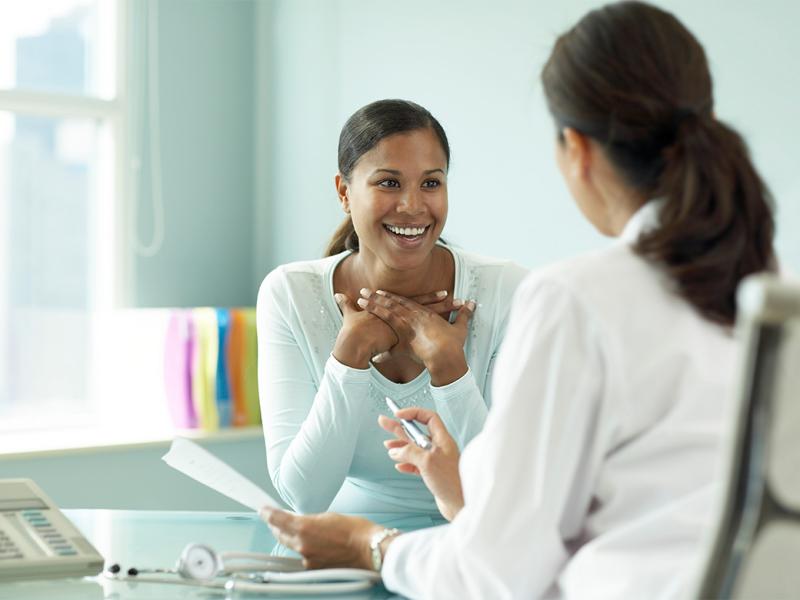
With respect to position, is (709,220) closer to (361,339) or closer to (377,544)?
(377,544)

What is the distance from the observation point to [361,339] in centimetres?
204

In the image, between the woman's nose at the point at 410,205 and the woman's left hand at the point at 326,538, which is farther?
the woman's nose at the point at 410,205

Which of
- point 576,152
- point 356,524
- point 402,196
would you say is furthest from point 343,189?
point 576,152

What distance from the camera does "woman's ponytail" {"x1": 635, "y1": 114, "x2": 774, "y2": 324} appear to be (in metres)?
1.05

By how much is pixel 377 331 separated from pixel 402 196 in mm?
264

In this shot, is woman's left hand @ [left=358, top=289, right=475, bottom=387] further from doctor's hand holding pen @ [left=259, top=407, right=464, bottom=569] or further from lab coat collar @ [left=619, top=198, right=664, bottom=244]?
lab coat collar @ [left=619, top=198, right=664, bottom=244]

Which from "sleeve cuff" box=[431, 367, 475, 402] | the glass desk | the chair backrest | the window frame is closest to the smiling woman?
"sleeve cuff" box=[431, 367, 475, 402]

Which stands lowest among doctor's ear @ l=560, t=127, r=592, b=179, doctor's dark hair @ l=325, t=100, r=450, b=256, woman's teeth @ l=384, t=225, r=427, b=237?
woman's teeth @ l=384, t=225, r=427, b=237

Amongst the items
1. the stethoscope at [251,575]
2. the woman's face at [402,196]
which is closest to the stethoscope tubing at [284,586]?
the stethoscope at [251,575]

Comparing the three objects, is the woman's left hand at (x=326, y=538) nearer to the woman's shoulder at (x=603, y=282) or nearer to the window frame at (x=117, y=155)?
the woman's shoulder at (x=603, y=282)

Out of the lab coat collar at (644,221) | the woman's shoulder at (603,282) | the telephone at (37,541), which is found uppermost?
the lab coat collar at (644,221)

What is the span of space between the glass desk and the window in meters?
2.21

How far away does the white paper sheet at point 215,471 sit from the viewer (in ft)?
4.73

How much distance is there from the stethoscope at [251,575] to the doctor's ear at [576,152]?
1.77 ft
